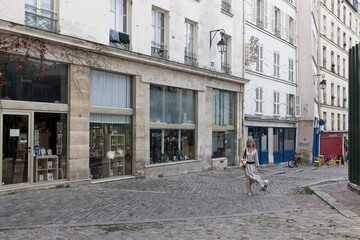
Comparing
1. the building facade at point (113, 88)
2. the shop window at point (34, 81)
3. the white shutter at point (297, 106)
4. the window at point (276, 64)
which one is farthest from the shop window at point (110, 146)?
the white shutter at point (297, 106)

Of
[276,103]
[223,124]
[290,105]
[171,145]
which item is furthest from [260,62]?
[171,145]

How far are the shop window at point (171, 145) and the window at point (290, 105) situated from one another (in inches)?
491

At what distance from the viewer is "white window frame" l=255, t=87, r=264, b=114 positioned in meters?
24.1

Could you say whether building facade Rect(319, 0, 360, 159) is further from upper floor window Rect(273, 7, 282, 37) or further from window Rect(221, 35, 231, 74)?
window Rect(221, 35, 231, 74)

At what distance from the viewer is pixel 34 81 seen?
1144 centimetres

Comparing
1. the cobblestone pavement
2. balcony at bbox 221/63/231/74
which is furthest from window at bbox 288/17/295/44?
the cobblestone pavement

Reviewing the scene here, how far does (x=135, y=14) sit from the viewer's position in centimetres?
1483

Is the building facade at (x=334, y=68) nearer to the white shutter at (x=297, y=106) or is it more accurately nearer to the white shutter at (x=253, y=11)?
the white shutter at (x=297, y=106)

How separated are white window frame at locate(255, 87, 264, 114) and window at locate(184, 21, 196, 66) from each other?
6849 mm

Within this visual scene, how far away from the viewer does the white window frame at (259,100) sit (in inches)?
950

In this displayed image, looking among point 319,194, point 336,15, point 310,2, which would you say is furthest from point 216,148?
point 336,15

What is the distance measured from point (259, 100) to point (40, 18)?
15152mm

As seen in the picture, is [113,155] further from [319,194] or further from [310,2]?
[310,2]

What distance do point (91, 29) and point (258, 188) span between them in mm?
6691
